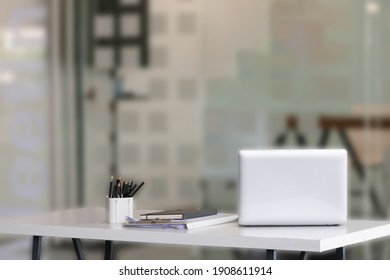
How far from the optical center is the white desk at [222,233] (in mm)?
2473

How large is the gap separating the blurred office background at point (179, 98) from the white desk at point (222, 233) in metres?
2.72

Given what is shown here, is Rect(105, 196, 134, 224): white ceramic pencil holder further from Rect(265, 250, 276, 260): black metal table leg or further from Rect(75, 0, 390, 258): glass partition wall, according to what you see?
Rect(75, 0, 390, 258): glass partition wall

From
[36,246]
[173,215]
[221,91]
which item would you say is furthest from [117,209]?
[221,91]

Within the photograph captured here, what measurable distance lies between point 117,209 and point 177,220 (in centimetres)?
25

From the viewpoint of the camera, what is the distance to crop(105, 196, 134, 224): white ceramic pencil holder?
293 centimetres

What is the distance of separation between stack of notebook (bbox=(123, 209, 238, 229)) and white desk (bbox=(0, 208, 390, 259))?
3 centimetres

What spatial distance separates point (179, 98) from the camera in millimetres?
5969

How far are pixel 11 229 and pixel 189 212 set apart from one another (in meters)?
0.60

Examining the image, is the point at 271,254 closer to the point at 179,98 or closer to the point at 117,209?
the point at 117,209

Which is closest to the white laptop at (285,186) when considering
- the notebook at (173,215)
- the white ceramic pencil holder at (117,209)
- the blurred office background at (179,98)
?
the notebook at (173,215)

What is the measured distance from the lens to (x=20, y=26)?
6320 millimetres
